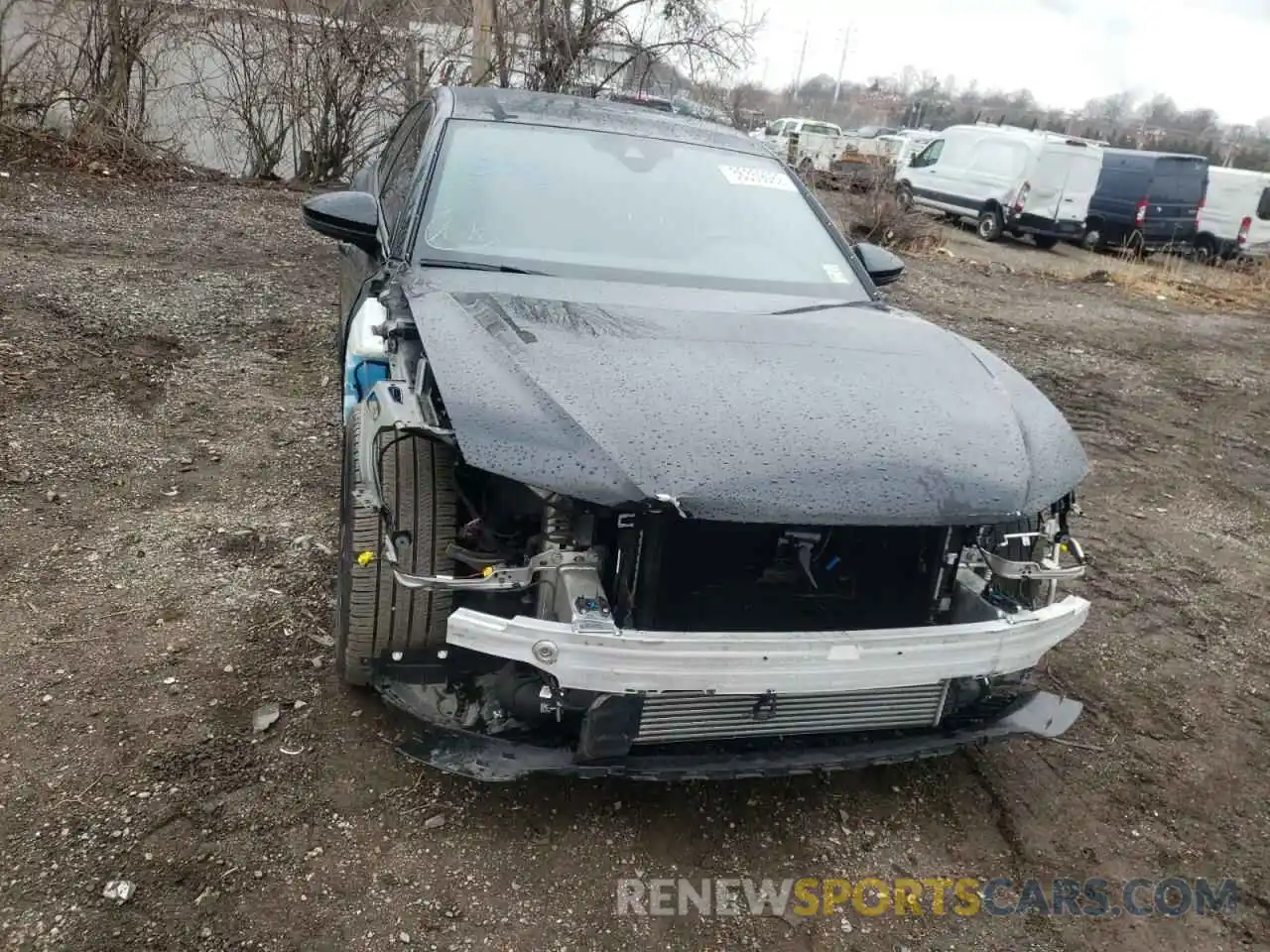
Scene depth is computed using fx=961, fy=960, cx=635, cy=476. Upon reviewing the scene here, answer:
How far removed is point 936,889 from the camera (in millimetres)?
2439

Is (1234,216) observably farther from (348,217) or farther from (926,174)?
(348,217)

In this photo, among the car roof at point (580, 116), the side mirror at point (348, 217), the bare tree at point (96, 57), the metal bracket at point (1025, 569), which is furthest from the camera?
the bare tree at point (96, 57)

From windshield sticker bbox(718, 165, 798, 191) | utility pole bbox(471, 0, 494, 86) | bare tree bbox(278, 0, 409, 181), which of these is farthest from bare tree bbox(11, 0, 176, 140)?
windshield sticker bbox(718, 165, 798, 191)

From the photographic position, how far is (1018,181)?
16797mm

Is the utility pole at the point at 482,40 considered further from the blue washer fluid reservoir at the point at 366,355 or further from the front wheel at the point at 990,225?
the front wheel at the point at 990,225

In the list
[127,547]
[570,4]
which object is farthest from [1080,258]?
[127,547]

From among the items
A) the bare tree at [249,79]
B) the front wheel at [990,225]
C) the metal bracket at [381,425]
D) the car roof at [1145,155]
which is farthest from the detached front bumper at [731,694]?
the car roof at [1145,155]

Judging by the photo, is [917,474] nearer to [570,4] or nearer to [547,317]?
[547,317]

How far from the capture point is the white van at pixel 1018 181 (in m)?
16.6

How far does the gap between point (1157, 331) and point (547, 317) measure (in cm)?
871

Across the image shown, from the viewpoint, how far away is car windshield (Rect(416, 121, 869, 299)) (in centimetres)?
330

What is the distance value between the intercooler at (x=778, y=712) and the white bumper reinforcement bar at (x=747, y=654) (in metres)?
0.12

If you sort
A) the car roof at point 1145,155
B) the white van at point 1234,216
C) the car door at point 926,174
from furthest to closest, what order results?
1. the car door at point 926,174
2. the white van at point 1234,216
3. the car roof at point 1145,155

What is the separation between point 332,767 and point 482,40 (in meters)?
9.75
